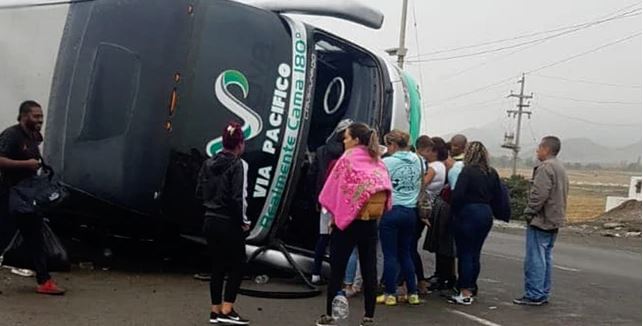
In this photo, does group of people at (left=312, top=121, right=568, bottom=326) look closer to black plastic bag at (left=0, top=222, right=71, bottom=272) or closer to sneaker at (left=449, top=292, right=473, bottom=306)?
sneaker at (left=449, top=292, right=473, bottom=306)

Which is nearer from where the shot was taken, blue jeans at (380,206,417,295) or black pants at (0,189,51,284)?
black pants at (0,189,51,284)

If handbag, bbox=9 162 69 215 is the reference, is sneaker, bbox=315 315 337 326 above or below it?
below

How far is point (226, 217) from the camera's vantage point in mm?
6078

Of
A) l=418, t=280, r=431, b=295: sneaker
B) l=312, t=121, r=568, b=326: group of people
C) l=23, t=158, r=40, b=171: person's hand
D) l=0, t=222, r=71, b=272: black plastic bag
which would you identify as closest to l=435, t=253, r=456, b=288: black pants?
l=312, t=121, r=568, b=326: group of people

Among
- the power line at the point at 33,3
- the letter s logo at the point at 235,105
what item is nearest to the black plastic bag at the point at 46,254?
the letter s logo at the point at 235,105

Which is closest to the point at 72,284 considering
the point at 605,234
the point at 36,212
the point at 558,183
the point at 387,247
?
the point at 36,212

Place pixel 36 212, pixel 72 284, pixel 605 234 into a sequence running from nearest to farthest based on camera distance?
pixel 36 212 → pixel 72 284 → pixel 605 234

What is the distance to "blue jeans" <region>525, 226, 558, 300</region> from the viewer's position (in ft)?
26.3

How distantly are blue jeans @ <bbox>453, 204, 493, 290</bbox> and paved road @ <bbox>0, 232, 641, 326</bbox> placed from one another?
311mm

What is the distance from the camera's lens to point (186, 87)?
23.5 feet

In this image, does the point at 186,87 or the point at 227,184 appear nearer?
the point at 227,184

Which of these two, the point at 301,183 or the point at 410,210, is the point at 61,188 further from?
the point at 410,210

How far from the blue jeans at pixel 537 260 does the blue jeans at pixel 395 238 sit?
1.27 m

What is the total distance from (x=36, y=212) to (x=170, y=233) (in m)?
1.28
